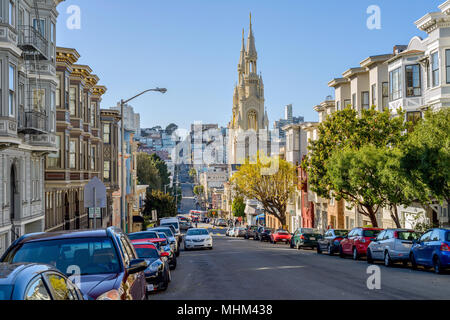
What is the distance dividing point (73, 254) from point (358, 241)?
2047 centimetres

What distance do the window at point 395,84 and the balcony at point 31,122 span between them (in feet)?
72.0

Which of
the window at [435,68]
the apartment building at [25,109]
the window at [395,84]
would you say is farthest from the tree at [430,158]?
the apartment building at [25,109]

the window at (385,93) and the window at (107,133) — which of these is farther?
the window at (107,133)

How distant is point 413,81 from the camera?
37.2 meters

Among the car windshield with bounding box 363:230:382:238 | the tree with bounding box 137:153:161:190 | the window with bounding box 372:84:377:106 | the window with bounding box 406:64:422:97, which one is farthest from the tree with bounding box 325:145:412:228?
the tree with bounding box 137:153:161:190

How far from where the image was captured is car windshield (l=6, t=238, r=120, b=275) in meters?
9.27

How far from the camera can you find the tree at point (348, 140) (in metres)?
34.3

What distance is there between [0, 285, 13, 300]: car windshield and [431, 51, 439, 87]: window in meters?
29.9

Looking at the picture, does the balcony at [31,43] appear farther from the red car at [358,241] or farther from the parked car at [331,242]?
the parked car at [331,242]

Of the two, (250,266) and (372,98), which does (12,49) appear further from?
(372,98)

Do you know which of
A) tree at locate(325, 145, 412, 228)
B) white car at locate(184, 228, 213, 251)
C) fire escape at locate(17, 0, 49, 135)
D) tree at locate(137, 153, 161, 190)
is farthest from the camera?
tree at locate(137, 153, 161, 190)

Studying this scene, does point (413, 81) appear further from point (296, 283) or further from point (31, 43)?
point (296, 283)

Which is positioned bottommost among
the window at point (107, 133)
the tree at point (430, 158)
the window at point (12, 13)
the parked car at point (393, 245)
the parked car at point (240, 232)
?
the parked car at point (240, 232)

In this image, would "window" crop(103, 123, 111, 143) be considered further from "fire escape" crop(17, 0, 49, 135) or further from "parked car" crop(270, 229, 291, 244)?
"fire escape" crop(17, 0, 49, 135)
